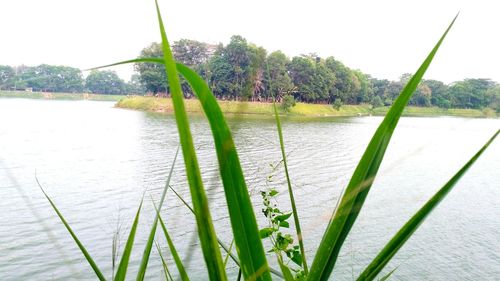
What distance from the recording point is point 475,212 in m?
13.8

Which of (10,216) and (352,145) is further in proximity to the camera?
(352,145)

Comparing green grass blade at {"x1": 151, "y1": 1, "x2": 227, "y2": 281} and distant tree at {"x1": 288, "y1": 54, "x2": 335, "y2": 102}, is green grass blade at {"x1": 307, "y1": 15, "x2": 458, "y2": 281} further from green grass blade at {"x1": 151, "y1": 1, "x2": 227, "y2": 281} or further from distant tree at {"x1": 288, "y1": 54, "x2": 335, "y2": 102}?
distant tree at {"x1": 288, "y1": 54, "x2": 335, "y2": 102}

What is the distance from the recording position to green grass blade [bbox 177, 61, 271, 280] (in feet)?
0.88

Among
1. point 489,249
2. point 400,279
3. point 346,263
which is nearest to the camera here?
point 400,279

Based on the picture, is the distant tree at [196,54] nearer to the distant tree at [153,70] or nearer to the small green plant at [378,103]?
the distant tree at [153,70]

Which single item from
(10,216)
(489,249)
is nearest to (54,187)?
(10,216)

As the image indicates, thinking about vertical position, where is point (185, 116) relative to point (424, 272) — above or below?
above

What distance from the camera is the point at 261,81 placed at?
2.18 ft

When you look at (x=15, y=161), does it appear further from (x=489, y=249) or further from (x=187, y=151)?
(x=187, y=151)

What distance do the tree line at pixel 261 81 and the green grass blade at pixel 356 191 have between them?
86 mm

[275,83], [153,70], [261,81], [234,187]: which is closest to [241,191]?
[234,187]

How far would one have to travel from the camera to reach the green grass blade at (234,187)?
0.27 metres

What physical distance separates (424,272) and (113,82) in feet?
257

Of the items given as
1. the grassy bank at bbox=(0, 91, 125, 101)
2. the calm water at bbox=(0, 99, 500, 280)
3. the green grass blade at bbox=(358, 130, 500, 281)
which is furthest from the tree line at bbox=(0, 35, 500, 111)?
the grassy bank at bbox=(0, 91, 125, 101)
